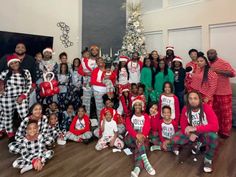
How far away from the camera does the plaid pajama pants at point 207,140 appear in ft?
7.17

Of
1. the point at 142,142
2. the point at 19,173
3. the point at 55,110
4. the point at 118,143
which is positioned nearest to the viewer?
the point at 19,173

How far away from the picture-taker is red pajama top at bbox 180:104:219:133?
222 centimetres

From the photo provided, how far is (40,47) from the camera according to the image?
4156mm

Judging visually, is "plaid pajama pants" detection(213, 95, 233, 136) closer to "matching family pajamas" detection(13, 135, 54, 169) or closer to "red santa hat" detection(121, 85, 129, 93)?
"red santa hat" detection(121, 85, 129, 93)

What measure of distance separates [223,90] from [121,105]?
5.93 feet

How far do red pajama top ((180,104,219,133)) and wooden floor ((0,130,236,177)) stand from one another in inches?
17.6

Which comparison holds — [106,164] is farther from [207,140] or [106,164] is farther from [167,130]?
[207,140]

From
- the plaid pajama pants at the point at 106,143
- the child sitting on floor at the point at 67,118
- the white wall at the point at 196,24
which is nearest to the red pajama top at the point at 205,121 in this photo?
the plaid pajama pants at the point at 106,143

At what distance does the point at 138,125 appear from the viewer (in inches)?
104

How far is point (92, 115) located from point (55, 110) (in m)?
1.17

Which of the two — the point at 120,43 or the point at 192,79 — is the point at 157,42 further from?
the point at 192,79

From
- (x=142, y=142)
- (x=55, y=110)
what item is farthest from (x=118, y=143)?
(x=55, y=110)

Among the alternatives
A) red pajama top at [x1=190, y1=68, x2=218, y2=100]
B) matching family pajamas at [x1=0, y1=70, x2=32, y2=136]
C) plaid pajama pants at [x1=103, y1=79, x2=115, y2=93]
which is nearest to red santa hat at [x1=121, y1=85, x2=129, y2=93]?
plaid pajama pants at [x1=103, y1=79, x2=115, y2=93]

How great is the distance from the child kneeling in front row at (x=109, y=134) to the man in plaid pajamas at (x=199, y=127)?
2.60 ft
